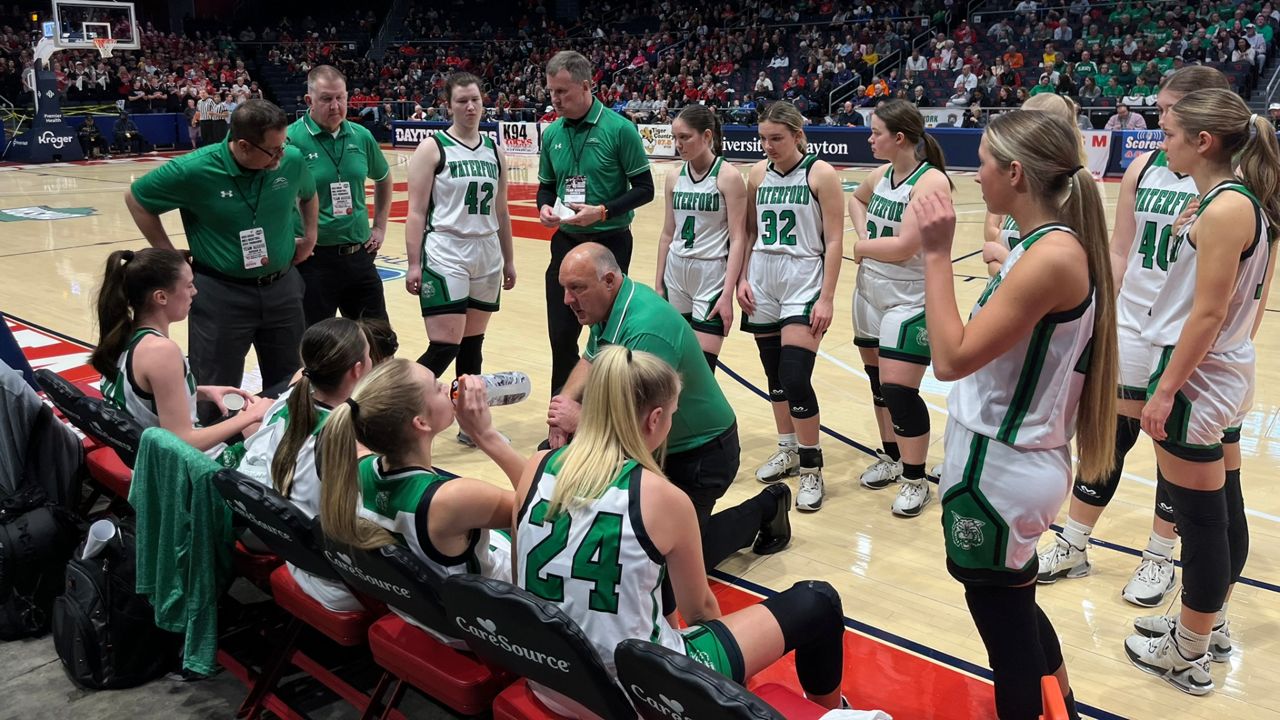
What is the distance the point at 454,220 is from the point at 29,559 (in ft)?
7.74

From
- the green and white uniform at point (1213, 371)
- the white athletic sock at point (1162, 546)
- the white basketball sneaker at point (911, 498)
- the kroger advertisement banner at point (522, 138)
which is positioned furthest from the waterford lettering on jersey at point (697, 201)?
the kroger advertisement banner at point (522, 138)

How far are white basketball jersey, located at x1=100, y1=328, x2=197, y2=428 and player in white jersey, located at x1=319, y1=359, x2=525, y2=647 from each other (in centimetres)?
125

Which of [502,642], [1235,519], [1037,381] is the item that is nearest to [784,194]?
[1235,519]

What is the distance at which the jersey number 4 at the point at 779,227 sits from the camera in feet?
15.0

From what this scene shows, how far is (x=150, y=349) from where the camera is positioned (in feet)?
11.3

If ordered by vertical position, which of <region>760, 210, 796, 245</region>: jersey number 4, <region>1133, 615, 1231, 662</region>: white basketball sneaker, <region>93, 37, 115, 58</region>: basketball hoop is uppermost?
<region>93, 37, 115, 58</region>: basketball hoop

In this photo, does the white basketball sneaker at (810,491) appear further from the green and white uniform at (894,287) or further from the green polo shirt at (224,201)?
the green polo shirt at (224,201)

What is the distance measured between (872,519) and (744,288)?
3.82ft

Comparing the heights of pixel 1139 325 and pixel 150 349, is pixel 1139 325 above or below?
above

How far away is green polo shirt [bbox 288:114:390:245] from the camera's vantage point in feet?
16.5

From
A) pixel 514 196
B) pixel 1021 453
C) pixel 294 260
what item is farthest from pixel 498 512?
pixel 514 196

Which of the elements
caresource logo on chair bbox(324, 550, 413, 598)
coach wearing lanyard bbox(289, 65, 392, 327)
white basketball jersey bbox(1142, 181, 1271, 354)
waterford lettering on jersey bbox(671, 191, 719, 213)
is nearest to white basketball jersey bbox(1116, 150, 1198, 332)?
white basketball jersey bbox(1142, 181, 1271, 354)

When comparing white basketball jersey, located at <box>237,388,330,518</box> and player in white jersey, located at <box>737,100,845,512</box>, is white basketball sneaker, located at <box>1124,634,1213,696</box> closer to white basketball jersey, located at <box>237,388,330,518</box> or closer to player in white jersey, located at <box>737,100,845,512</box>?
player in white jersey, located at <box>737,100,845,512</box>

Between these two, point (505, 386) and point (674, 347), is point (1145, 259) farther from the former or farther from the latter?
point (505, 386)
